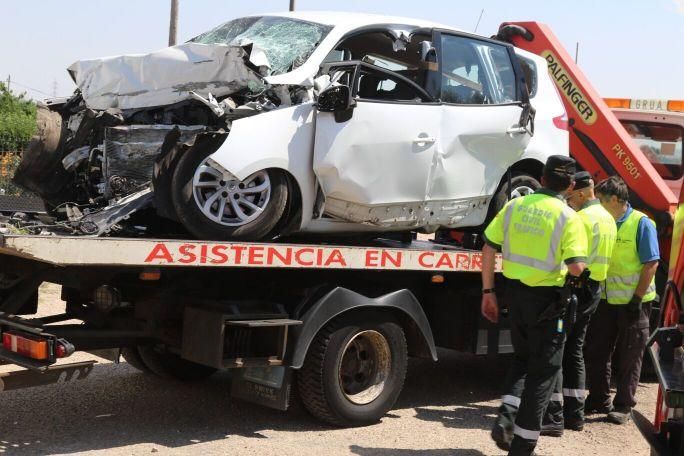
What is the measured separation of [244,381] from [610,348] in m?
2.83

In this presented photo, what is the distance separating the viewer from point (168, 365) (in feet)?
24.5

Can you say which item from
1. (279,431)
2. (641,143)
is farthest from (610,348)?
(641,143)

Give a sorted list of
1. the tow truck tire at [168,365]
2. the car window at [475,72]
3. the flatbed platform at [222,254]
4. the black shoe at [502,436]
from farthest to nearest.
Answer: the tow truck tire at [168,365]
the car window at [475,72]
the black shoe at [502,436]
the flatbed platform at [222,254]

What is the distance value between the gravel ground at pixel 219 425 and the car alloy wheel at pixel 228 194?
4.21ft

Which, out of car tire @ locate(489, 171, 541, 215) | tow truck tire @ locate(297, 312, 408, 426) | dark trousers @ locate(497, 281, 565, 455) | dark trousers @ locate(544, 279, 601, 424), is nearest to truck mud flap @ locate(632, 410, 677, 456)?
dark trousers @ locate(497, 281, 565, 455)

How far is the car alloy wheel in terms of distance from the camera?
5.91 metres

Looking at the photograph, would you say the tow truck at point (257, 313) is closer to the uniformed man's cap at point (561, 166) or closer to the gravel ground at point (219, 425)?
the gravel ground at point (219, 425)

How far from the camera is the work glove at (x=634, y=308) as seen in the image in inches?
278

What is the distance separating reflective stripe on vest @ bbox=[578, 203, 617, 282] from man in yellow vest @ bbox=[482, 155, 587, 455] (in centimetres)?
75

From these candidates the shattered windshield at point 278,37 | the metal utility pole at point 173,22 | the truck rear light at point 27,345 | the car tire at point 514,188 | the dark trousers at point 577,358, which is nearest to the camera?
the truck rear light at point 27,345

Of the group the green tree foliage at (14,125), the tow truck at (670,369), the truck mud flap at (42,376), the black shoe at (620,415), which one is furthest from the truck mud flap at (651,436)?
the green tree foliage at (14,125)

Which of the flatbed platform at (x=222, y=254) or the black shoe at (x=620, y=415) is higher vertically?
the flatbed platform at (x=222, y=254)

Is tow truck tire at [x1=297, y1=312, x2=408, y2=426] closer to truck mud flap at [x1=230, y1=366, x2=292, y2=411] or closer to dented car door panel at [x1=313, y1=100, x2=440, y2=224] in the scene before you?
truck mud flap at [x1=230, y1=366, x2=292, y2=411]

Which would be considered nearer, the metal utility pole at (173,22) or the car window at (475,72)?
the car window at (475,72)
